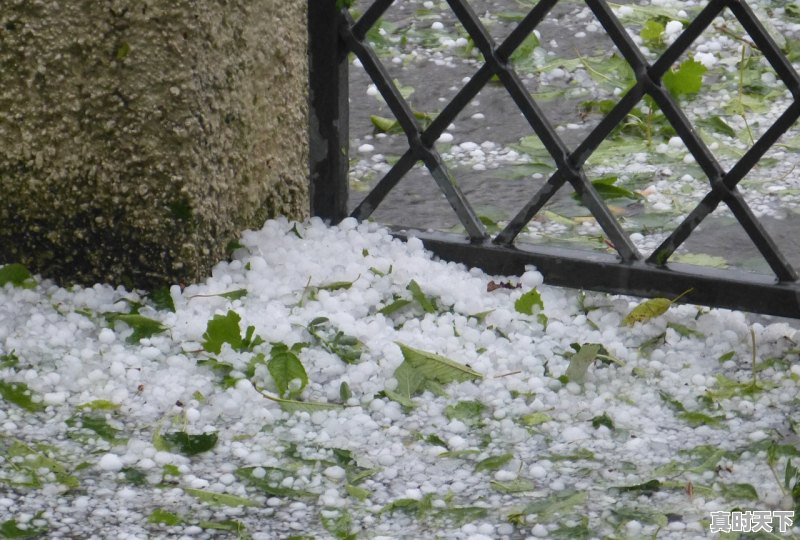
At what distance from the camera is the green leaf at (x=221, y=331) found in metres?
1.90

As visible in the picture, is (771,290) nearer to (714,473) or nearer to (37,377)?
(714,473)

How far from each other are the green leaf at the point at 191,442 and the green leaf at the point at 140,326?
12.5 inches

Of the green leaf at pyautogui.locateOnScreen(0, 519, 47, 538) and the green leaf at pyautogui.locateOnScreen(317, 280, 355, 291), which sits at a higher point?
the green leaf at pyautogui.locateOnScreen(317, 280, 355, 291)

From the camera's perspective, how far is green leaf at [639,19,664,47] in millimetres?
3320

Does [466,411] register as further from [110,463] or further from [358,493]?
[110,463]

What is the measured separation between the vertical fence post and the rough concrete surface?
0.20 feet

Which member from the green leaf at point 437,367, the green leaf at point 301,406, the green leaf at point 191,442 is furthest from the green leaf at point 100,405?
the green leaf at point 437,367

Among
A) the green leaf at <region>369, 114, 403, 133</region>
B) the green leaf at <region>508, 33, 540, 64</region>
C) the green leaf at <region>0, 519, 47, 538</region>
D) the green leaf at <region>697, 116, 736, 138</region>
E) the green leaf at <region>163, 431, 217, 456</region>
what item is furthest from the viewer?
the green leaf at <region>508, 33, 540, 64</region>

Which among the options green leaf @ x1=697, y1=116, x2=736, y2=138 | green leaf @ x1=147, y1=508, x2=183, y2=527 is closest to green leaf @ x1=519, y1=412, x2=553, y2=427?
green leaf @ x1=147, y1=508, x2=183, y2=527

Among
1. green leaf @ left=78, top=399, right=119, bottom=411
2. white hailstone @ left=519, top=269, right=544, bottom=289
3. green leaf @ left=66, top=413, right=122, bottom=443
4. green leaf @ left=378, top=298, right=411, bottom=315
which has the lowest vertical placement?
green leaf @ left=66, top=413, right=122, bottom=443

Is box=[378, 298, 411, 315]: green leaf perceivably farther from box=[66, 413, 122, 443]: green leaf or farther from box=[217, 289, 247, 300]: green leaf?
box=[66, 413, 122, 443]: green leaf

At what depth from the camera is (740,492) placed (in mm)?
1553

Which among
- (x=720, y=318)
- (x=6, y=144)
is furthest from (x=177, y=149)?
(x=720, y=318)

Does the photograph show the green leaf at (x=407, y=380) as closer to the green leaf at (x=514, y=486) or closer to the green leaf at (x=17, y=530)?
the green leaf at (x=514, y=486)
